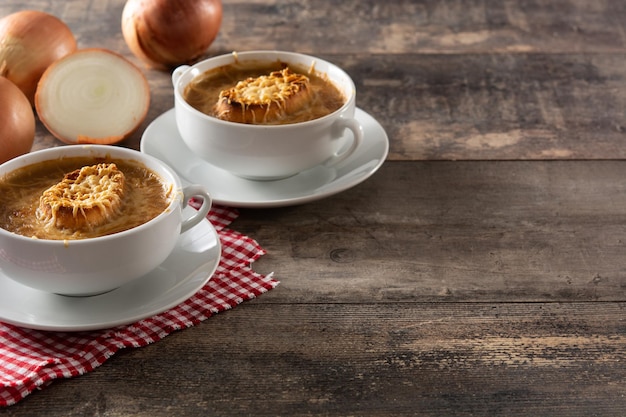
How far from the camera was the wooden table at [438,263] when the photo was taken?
3.28 feet

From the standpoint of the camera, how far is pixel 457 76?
74.2 inches

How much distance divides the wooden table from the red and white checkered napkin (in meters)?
0.02

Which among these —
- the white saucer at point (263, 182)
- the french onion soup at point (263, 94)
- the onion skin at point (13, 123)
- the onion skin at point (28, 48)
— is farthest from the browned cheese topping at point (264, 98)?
the onion skin at point (28, 48)

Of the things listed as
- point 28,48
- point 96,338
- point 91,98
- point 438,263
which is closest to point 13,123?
point 91,98

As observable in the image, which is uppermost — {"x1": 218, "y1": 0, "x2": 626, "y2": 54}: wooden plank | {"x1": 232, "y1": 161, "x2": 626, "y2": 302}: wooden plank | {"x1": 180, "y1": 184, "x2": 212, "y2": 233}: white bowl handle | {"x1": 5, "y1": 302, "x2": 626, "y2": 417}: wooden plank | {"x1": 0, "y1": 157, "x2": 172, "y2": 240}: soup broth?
{"x1": 0, "y1": 157, "x2": 172, "y2": 240}: soup broth

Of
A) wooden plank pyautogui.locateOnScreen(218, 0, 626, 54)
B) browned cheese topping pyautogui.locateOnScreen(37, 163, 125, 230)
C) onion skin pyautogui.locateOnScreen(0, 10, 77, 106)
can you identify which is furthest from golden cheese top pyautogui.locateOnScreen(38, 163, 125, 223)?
wooden plank pyautogui.locateOnScreen(218, 0, 626, 54)

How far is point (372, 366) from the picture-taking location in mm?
1038

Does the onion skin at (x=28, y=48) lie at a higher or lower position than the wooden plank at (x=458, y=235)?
higher

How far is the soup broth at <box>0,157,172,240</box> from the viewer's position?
1.04 meters

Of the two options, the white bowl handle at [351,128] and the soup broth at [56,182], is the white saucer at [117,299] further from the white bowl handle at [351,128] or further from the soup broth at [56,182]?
the white bowl handle at [351,128]

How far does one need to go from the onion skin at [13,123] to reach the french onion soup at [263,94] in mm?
275

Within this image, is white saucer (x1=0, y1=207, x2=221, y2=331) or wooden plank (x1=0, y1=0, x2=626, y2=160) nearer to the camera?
white saucer (x1=0, y1=207, x2=221, y2=331)

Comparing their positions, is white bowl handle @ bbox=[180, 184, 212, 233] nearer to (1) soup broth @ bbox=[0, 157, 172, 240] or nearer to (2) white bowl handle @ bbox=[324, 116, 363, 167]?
(1) soup broth @ bbox=[0, 157, 172, 240]

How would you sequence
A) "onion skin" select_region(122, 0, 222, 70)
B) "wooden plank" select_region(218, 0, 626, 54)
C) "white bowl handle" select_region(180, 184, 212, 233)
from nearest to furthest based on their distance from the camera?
"white bowl handle" select_region(180, 184, 212, 233) → "onion skin" select_region(122, 0, 222, 70) → "wooden plank" select_region(218, 0, 626, 54)
